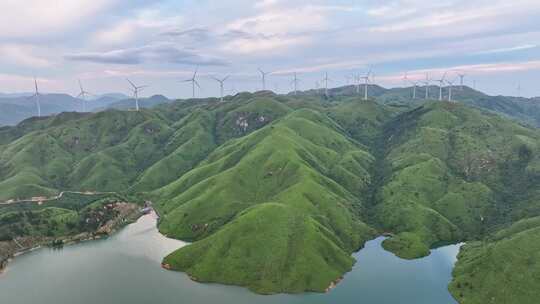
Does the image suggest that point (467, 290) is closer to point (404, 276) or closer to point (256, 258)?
point (404, 276)

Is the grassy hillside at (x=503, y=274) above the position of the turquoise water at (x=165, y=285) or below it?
above

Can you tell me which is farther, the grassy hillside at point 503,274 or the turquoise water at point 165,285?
the turquoise water at point 165,285

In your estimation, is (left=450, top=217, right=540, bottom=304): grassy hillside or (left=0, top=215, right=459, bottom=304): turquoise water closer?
(left=450, top=217, right=540, bottom=304): grassy hillside

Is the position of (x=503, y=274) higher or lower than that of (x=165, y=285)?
higher

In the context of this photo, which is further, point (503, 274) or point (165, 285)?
point (165, 285)

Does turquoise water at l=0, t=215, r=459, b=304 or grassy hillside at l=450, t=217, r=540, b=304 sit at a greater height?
grassy hillside at l=450, t=217, r=540, b=304

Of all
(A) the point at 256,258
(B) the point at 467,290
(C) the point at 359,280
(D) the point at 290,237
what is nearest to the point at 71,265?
(A) the point at 256,258

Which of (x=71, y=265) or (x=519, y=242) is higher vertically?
(x=519, y=242)

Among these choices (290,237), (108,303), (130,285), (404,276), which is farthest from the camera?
(290,237)
